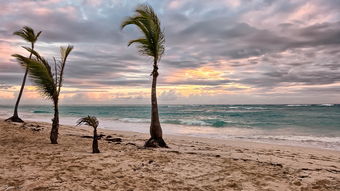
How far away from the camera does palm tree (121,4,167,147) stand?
9422 millimetres

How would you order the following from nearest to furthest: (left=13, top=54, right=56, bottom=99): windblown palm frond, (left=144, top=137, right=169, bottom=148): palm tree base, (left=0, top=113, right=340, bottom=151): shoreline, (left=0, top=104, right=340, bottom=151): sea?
1. (left=13, top=54, right=56, bottom=99): windblown palm frond
2. (left=144, top=137, right=169, bottom=148): palm tree base
3. (left=0, top=113, right=340, bottom=151): shoreline
4. (left=0, top=104, right=340, bottom=151): sea

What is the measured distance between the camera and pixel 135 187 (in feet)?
16.0

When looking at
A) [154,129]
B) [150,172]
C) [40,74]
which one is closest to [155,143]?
[154,129]

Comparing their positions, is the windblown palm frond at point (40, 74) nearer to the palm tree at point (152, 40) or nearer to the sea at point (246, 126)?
the palm tree at point (152, 40)

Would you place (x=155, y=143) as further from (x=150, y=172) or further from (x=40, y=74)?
(x=40, y=74)

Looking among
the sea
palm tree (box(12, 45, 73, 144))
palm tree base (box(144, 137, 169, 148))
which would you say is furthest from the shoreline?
palm tree (box(12, 45, 73, 144))

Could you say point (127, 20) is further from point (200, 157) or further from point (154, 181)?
point (154, 181)

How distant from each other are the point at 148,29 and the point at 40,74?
170 inches

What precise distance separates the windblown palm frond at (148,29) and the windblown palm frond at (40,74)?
3262mm

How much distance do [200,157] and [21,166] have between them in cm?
497

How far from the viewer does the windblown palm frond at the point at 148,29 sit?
30.9 feet

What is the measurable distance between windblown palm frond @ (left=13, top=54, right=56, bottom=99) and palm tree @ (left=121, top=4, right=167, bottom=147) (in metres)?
3.26

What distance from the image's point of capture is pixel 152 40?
9570 mm

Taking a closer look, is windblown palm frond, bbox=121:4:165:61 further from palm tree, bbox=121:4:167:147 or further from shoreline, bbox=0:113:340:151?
shoreline, bbox=0:113:340:151
